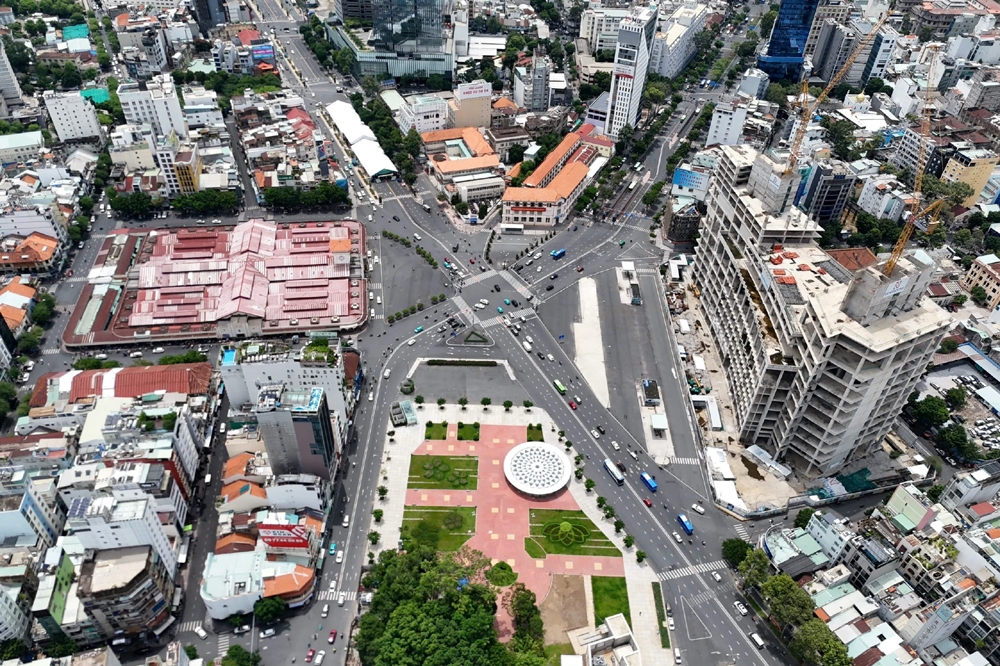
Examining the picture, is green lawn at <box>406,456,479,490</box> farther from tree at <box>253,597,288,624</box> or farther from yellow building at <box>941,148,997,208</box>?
yellow building at <box>941,148,997,208</box>

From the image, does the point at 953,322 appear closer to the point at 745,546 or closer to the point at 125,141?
the point at 745,546

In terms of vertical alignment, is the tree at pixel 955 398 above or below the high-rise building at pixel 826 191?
below

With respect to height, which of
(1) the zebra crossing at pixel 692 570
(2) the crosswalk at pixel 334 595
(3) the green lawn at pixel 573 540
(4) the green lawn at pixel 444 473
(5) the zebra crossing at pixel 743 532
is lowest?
(2) the crosswalk at pixel 334 595

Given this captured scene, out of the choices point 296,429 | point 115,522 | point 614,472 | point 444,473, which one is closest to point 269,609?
point 115,522

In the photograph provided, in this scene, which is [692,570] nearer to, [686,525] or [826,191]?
[686,525]

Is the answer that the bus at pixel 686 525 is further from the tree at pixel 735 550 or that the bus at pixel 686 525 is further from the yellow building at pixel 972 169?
the yellow building at pixel 972 169

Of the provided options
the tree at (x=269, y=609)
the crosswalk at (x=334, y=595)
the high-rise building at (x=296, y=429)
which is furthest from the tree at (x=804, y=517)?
the tree at (x=269, y=609)
